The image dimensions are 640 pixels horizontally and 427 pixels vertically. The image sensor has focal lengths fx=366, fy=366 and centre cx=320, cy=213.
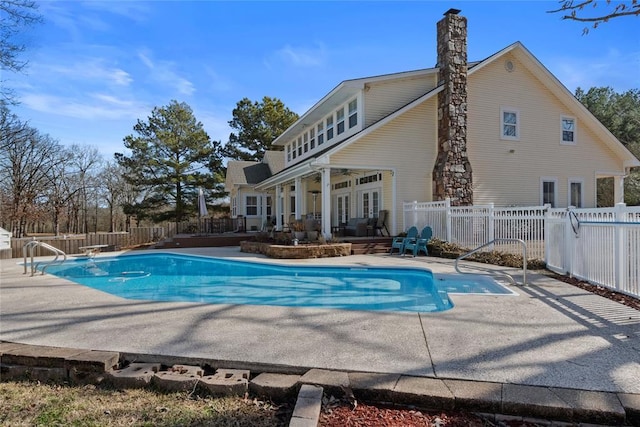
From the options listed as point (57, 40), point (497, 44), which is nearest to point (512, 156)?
point (497, 44)

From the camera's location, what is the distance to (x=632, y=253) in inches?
213

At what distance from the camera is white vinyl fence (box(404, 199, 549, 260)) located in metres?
9.19

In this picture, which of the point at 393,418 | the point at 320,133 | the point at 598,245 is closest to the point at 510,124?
the point at 320,133

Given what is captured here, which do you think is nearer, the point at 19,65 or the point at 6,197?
the point at 19,65

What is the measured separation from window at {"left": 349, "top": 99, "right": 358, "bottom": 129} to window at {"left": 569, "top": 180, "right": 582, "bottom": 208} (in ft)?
34.9

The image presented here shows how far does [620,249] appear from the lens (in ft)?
18.7

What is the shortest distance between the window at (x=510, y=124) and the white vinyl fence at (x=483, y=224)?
18.4 feet

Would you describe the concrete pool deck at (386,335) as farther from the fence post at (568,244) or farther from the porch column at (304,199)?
the porch column at (304,199)

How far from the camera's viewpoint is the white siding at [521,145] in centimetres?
1545

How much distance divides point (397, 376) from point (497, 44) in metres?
17.9

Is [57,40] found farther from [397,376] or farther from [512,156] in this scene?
[512,156]

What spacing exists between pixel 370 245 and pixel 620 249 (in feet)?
26.2

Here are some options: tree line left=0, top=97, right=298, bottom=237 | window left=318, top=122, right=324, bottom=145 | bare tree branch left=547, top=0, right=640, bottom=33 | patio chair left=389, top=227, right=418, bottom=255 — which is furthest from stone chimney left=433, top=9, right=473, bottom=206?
tree line left=0, top=97, right=298, bottom=237

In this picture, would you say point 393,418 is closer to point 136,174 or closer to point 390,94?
point 390,94
